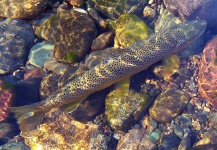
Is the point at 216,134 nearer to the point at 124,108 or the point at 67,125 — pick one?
the point at 124,108

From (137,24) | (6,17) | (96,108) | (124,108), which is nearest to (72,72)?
(96,108)

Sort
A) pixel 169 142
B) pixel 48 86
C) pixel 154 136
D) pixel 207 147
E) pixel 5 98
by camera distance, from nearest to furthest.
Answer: pixel 207 147, pixel 169 142, pixel 154 136, pixel 5 98, pixel 48 86

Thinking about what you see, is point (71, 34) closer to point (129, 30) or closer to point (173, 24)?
point (129, 30)

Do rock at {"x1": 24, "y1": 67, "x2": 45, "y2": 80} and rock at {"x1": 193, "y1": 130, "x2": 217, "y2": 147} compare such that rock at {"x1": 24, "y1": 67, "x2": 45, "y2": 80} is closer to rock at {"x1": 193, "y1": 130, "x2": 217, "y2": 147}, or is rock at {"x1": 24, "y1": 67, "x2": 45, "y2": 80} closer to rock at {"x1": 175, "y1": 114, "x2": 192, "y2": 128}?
rock at {"x1": 175, "y1": 114, "x2": 192, "y2": 128}

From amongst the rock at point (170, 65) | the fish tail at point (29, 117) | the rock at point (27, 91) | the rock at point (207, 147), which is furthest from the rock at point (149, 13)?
the fish tail at point (29, 117)

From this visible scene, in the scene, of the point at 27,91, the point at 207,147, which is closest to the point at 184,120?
the point at 207,147

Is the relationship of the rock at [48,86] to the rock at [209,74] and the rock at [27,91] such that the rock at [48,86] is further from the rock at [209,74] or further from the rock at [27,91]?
the rock at [209,74]
